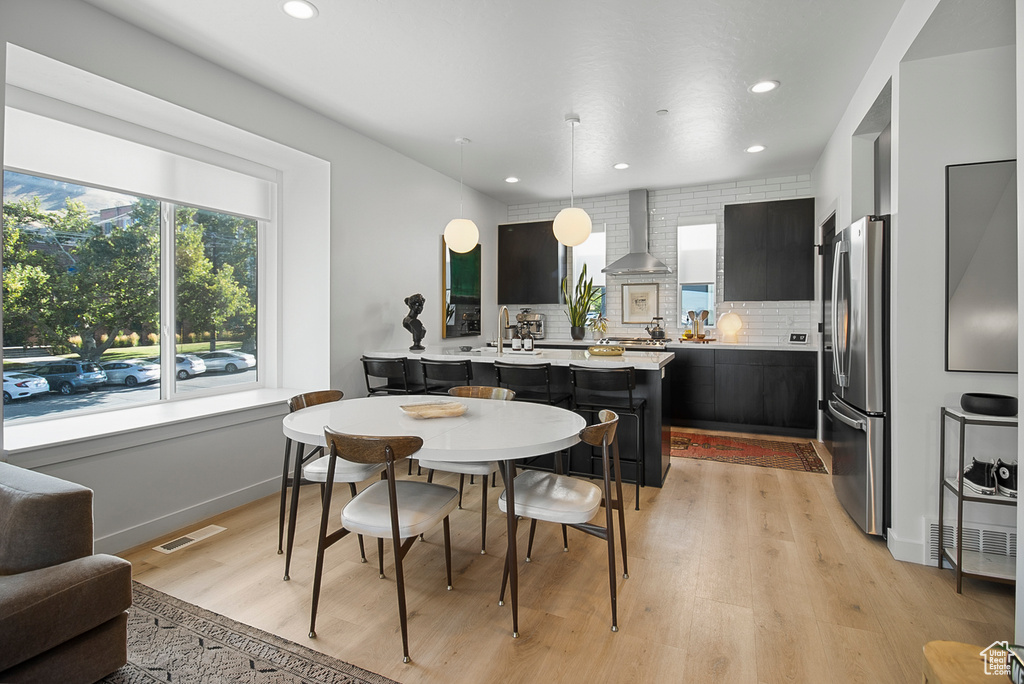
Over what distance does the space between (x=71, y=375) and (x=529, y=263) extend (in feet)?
15.8

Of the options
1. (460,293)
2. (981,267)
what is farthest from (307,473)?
(460,293)

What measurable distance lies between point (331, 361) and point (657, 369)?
2.49 metres

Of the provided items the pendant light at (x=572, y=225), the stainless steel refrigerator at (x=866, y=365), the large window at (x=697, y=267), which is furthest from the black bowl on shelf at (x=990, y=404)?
the large window at (x=697, y=267)

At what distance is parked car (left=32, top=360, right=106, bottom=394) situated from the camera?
277 cm

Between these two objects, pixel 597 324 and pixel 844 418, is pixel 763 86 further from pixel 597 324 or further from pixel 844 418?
pixel 597 324

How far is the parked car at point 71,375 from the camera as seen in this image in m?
2.77

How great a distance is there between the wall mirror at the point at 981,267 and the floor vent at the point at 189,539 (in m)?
3.98

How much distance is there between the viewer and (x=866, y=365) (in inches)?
106

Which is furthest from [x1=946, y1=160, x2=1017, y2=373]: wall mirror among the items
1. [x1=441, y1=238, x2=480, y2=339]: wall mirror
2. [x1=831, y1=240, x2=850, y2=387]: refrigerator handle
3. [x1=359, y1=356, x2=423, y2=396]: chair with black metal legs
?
[x1=441, y1=238, x2=480, y2=339]: wall mirror

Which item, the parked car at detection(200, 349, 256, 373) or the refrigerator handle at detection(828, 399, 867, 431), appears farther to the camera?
the parked car at detection(200, 349, 256, 373)

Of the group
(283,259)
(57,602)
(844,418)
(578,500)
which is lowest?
(57,602)

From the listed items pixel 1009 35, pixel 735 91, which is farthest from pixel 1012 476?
pixel 735 91

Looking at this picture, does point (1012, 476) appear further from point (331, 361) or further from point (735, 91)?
point (331, 361)

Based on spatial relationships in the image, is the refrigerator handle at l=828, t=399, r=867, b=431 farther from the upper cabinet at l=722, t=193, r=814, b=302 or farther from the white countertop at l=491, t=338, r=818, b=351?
the upper cabinet at l=722, t=193, r=814, b=302
